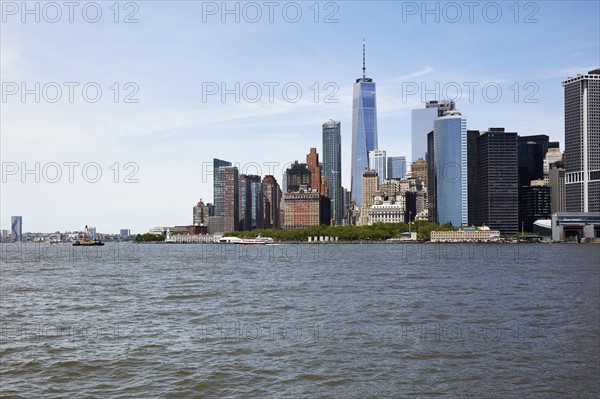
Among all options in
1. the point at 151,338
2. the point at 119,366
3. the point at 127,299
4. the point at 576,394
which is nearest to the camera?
the point at 576,394

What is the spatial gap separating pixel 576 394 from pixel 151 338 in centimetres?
1564

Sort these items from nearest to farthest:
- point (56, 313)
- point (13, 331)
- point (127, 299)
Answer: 1. point (13, 331)
2. point (56, 313)
3. point (127, 299)

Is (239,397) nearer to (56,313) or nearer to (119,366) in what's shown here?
(119,366)

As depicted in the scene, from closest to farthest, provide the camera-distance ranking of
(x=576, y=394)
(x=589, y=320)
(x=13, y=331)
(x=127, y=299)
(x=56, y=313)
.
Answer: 1. (x=576, y=394)
2. (x=13, y=331)
3. (x=589, y=320)
4. (x=56, y=313)
5. (x=127, y=299)

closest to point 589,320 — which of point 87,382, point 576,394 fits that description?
point 576,394

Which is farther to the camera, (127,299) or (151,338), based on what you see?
(127,299)

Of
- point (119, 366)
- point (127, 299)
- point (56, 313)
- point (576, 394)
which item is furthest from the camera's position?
point (127, 299)

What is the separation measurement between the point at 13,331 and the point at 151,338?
6.78 metres

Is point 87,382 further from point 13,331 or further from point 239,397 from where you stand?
point 13,331

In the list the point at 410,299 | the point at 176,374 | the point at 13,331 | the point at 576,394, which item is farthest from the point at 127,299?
the point at 576,394

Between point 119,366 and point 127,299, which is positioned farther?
point 127,299

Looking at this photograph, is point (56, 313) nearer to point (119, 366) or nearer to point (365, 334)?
point (119, 366)

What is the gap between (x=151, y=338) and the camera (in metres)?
25.0

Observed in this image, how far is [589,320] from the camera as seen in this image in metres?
29.6
